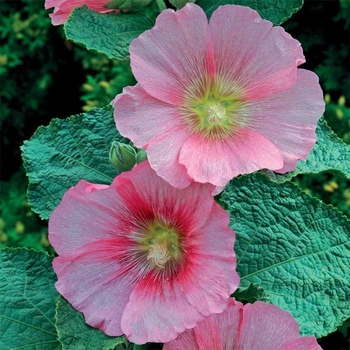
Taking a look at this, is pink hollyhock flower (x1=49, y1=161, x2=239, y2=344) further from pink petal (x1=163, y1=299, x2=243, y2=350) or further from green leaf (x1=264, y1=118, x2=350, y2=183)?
green leaf (x1=264, y1=118, x2=350, y2=183)

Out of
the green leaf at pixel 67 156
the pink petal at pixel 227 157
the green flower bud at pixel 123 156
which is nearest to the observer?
the pink petal at pixel 227 157

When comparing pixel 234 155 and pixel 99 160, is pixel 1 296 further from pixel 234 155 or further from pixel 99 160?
pixel 234 155

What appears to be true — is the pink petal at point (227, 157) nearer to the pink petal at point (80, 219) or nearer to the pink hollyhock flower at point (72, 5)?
the pink petal at point (80, 219)

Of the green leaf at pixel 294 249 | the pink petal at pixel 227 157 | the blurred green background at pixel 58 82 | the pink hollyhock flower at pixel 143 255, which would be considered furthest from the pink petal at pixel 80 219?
the blurred green background at pixel 58 82

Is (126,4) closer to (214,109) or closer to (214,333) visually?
(214,109)

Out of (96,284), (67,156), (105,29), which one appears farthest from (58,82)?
(96,284)

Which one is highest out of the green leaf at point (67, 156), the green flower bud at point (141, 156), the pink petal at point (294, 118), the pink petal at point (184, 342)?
the pink petal at point (294, 118)

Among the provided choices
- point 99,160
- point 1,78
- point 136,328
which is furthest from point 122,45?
point 1,78
